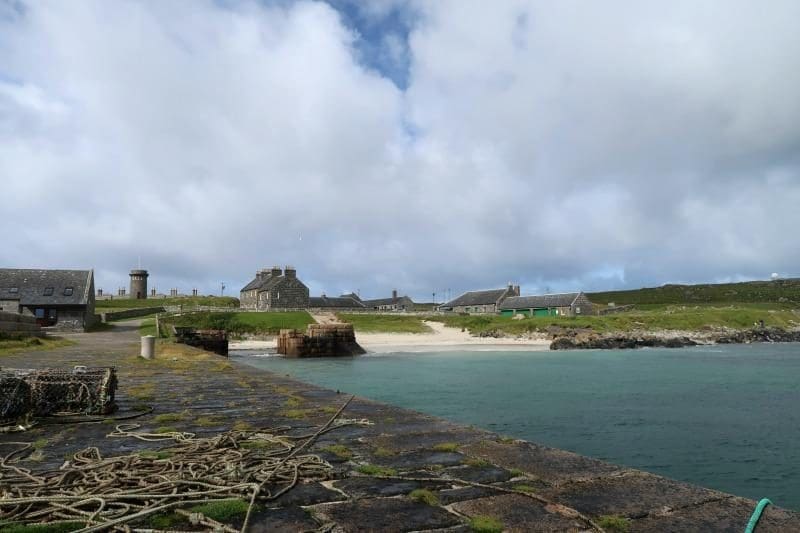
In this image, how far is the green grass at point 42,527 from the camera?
3.79 meters

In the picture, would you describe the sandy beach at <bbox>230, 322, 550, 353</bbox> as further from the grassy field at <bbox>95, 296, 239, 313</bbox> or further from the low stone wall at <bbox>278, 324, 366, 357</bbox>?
the grassy field at <bbox>95, 296, 239, 313</bbox>

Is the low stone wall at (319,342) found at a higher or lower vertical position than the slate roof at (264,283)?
lower

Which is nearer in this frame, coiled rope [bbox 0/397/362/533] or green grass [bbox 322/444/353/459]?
coiled rope [bbox 0/397/362/533]

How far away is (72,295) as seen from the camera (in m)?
52.3

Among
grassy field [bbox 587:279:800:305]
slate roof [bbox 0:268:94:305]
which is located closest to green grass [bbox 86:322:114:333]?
slate roof [bbox 0:268:94:305]

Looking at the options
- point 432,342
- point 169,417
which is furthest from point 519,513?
point 432,342

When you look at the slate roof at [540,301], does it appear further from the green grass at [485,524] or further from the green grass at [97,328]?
the green grass at [485,524]

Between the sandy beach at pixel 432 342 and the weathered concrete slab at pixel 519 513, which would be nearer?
the weathered concrete slab at pixel 519 513

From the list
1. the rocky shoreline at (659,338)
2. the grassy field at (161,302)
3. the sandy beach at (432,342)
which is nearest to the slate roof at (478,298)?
the sandy beach at (432,342)

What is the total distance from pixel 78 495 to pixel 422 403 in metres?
17.0

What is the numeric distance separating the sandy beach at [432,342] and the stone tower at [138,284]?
5381 cm

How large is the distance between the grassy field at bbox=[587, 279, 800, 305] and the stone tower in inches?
4953

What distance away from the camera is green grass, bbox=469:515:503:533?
410cm

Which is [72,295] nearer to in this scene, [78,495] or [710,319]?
[78,495]
